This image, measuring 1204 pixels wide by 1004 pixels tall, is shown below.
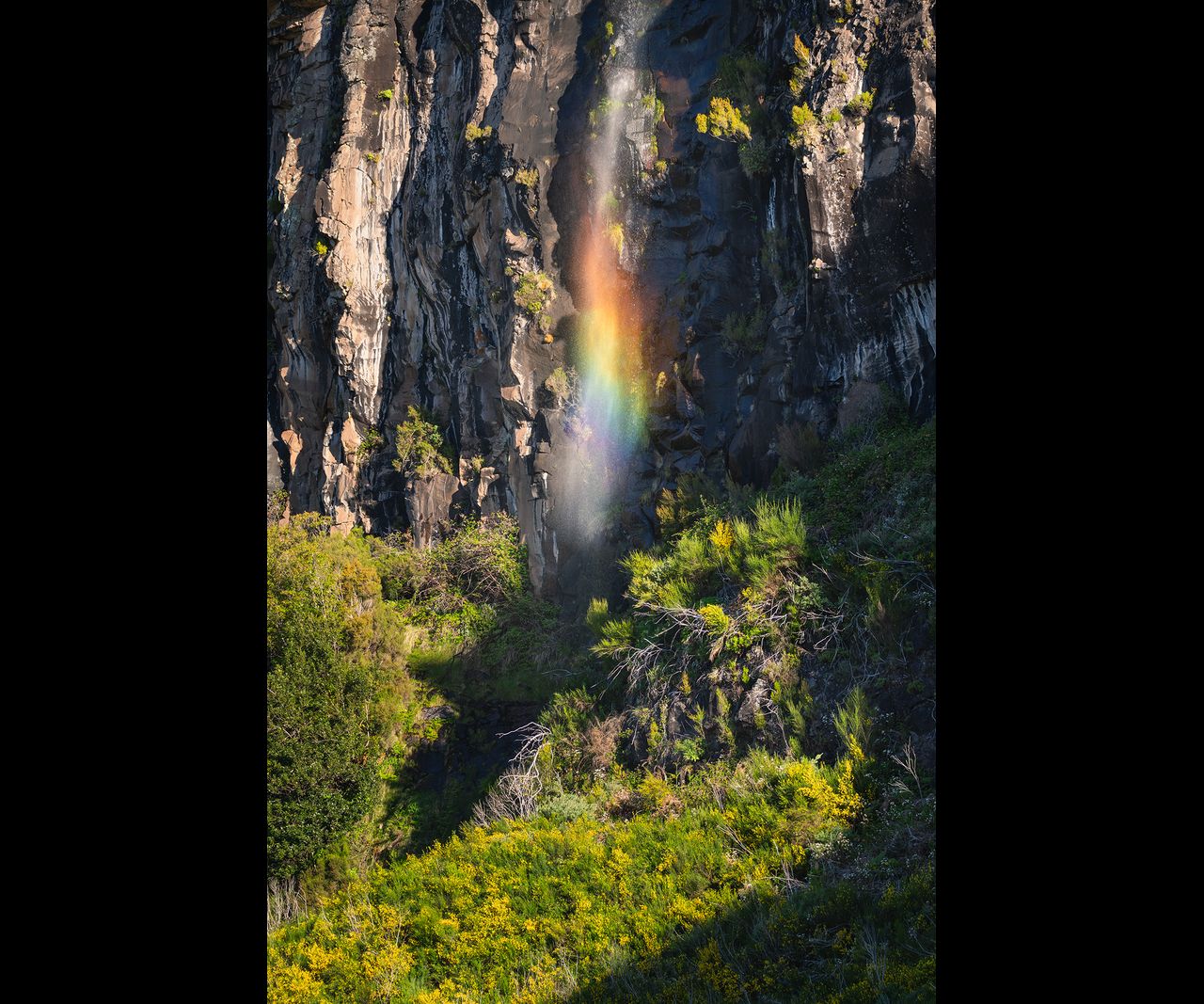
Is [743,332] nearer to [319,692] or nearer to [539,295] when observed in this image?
[539,295]

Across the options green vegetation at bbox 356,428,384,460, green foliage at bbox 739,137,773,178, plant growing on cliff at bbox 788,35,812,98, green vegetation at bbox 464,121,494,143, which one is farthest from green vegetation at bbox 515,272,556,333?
plant growing on cliff at bbox 788,35,812,98

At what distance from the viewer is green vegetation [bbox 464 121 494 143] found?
46.2 feet

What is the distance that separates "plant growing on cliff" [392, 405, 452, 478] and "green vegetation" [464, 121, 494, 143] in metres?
4.96

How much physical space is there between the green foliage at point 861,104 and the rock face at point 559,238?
0.06 meters

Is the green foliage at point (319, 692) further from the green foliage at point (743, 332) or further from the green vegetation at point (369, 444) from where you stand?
the green foliage at point (743, 332)

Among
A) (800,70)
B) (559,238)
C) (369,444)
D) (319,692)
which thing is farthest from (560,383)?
(319,692)

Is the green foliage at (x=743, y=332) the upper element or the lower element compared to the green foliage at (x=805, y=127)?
lower

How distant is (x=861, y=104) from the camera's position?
1005 cm

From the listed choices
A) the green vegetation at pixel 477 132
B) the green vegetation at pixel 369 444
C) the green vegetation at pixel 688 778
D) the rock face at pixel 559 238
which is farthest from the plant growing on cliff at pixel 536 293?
the green vegetation at pixel 369 444

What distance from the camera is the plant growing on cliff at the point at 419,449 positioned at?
50.5ft

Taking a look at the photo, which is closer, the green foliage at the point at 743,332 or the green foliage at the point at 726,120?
the green foliage at the point at 743,332

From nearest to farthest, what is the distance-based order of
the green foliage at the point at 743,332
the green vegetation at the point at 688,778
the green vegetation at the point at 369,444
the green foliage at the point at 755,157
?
the green vegetation at the point at 688,778 < the green foliage at the point at 755,157 < the green foliage at the point at 743,332 < the green vegetation at the point at 369,444
